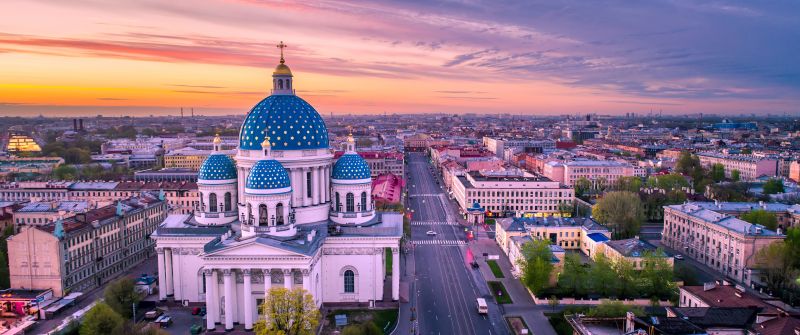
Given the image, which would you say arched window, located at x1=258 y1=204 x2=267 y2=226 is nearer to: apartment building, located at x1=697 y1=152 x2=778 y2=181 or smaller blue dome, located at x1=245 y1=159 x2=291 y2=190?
smaller blue dome, located at x1=245 y1=159 x2=291 y2=190

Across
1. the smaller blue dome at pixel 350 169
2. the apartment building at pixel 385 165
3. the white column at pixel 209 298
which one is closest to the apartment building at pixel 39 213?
the white column at pixel 209 298

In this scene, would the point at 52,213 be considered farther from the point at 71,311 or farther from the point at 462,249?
the point at 462,249

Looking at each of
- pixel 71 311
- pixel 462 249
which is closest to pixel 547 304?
pixel 462 249

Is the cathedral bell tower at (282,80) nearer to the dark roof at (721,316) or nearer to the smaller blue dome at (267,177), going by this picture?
the smaller blue dome at (267,177)

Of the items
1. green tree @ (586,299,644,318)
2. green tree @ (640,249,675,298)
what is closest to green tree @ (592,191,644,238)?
green tree @ (640,249,675,298)

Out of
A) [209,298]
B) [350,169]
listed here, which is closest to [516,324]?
[350,169]

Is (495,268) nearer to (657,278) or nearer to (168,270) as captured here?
(657,278)
